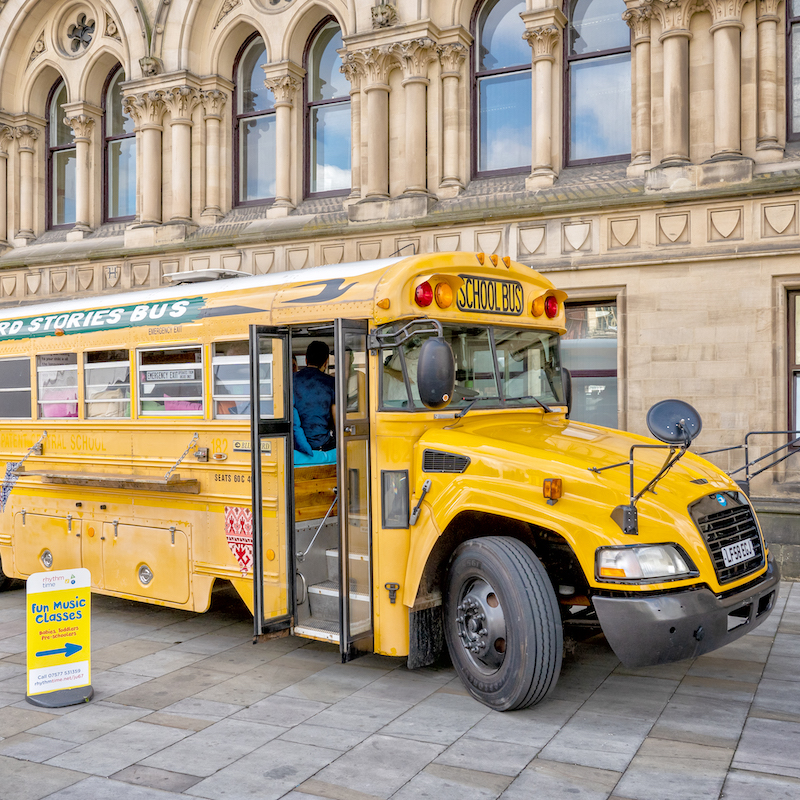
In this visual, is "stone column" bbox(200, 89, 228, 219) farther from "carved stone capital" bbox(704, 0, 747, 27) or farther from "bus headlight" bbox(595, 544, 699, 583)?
"bus headlight" bbox(595, 544, 699, 583)

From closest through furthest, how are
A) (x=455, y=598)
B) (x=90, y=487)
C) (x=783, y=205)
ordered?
(x=455, y=598)
(x=90, y=487)
(x=783, y=205)

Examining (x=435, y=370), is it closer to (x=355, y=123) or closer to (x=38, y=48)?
(x=355, y=123)

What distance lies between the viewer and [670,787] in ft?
14.0

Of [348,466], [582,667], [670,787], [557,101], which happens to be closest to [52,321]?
[348,466]

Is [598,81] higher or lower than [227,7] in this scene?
lower

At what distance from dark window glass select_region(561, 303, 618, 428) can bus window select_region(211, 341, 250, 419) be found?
5558 millimetres

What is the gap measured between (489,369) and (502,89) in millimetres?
7700

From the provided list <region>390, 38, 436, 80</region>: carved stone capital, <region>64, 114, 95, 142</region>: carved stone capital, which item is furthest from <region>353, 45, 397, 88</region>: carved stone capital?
<region>64, 114, 95, 142</region>: carved stone capital

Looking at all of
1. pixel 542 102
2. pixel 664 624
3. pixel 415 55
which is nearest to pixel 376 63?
pixel 415 55

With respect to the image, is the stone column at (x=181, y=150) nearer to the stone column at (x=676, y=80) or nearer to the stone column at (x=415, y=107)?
the stone column at (x=415, y=107)

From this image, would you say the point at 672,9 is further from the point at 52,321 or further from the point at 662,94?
the point at 52,321

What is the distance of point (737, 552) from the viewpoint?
208 inches

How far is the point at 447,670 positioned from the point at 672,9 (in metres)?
8.74

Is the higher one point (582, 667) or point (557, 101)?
point (557, 101)
